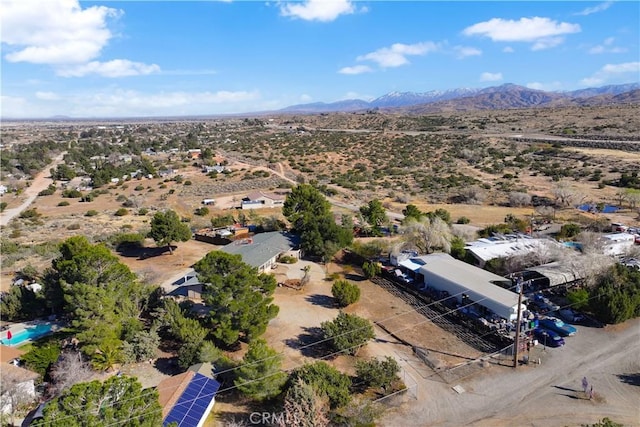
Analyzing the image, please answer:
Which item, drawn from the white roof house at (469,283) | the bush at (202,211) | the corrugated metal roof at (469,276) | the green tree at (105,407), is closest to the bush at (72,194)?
the bush at (202,211)

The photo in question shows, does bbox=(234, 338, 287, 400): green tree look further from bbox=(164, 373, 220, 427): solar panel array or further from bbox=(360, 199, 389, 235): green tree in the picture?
bbox=(360, 199, 389, 235): green tree

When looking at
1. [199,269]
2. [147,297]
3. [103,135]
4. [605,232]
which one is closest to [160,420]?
[199,269]

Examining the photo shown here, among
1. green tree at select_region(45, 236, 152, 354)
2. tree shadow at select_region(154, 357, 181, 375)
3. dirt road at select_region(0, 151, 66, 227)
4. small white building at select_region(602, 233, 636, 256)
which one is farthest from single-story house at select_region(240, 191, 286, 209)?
small white building at select_region(602, 233, 636, 256)

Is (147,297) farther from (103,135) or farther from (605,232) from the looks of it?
(103,135)

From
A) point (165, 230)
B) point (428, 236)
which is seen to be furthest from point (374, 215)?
point (165, 230)

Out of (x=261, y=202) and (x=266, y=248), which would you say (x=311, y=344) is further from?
(x=261, y=202)

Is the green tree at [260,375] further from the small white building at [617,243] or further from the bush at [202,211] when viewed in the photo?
the bush at [202,211]

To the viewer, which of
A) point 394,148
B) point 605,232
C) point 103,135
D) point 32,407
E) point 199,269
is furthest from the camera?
point 103,135
